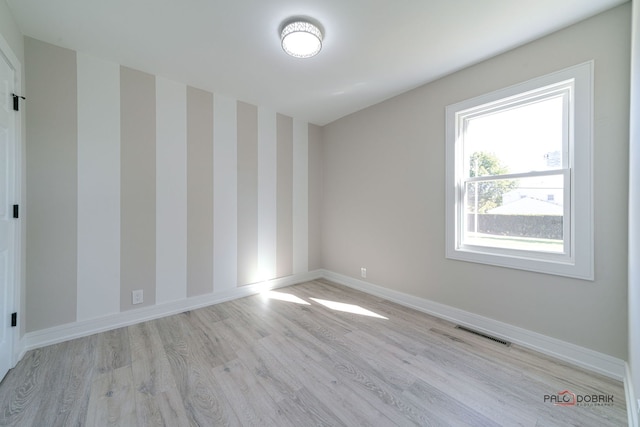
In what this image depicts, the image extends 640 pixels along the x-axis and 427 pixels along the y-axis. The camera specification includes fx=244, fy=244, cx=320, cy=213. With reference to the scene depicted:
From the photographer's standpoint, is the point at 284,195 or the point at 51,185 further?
the point at 284,195

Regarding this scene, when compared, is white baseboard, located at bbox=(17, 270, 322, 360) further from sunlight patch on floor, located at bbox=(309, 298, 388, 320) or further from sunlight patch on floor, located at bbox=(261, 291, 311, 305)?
sunlight patch on floor, located at bbox=(309, 298, 388, 320)

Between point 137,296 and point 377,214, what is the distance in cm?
291

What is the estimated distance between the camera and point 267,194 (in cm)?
355

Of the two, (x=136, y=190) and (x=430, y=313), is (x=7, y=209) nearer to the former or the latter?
(x=136, y=190)

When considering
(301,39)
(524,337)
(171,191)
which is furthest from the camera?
(171,191)

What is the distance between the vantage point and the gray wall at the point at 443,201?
1717 millimetres

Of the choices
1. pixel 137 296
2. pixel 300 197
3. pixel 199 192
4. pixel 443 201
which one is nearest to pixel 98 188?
pixel 199 192

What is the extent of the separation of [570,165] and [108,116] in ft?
13.4

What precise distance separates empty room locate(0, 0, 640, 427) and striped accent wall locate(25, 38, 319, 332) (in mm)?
18

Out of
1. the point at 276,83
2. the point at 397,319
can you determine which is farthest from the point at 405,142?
the point at 397,319

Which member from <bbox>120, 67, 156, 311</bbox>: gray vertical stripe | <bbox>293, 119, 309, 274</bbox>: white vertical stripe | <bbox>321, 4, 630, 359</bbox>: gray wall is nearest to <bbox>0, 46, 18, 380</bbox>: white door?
<bbox>120, 67, 156, 311</bbox>: gray vertical stripe

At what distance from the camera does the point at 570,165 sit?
1916 mm

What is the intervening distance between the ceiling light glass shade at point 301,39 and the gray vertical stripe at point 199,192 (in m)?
1.45

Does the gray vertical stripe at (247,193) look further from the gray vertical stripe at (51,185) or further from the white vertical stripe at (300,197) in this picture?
the gray vertical stripe at (51,185)
